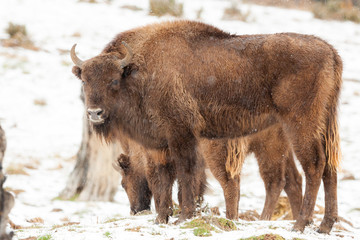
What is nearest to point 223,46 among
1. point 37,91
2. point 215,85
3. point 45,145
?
point 215,85

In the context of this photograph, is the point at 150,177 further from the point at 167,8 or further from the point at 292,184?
the point at 167,8

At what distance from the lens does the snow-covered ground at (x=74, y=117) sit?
6.32m

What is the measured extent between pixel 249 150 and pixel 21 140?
7999 mm

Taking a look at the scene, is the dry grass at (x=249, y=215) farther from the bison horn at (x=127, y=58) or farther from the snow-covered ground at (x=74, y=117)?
the bison horn at (x=127, y=58)

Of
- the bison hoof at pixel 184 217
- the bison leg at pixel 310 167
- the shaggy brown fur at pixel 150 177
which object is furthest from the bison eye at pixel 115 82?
the bison leg at pixel 310 167

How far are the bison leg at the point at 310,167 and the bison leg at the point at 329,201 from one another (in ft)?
0.63

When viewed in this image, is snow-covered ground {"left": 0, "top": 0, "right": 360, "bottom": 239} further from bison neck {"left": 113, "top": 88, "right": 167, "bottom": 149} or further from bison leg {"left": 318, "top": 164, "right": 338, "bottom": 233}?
bison neck {"left": 113, "top": 88, "right": 167, "bottom": 149}

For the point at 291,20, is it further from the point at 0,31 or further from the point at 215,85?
the point at 215,85

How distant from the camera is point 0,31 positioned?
A: 20688 mm

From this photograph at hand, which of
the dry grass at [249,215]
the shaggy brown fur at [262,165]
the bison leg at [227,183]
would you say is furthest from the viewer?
the dry grass at [249,215]

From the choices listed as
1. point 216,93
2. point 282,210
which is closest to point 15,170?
point 282,210

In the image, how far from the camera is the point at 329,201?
20.3 ft

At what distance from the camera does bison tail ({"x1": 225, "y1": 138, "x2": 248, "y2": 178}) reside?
8.21 metres

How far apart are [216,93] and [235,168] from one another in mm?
2144
